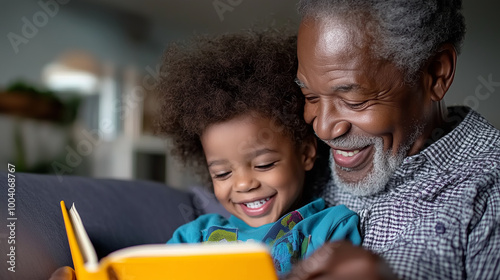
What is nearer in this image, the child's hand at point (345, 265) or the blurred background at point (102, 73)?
the child's hand at point (345, 265)

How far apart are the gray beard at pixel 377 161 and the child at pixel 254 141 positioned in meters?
0.10

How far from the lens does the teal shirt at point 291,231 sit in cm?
142

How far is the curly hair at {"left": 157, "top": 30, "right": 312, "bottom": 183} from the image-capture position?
161 centimetres

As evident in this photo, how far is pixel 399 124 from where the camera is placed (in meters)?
1.48

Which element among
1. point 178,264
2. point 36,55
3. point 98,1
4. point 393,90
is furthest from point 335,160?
point 98,1

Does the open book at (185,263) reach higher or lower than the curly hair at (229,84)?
lower

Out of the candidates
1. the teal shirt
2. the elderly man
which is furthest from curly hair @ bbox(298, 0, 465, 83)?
the teal shirt

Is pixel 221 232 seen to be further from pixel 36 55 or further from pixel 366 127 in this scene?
pixel 36 55

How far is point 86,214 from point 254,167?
559 millimetres

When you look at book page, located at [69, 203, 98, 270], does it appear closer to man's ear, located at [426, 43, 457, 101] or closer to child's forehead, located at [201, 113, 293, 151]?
child's forehead, located at [201, 113, 293, 151]

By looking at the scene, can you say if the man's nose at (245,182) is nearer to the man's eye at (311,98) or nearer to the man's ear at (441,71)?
the man's eye at (311,98)

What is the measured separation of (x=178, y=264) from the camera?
0.95m

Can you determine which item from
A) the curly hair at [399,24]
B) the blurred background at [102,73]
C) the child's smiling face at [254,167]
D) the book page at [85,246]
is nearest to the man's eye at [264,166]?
the child's smiling face at [254,167]

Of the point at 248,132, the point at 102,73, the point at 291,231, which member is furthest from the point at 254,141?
the point at 102,73
